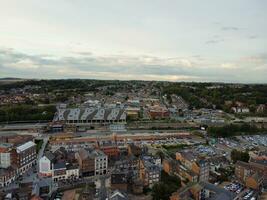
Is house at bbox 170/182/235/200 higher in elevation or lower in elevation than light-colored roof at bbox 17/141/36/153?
lower

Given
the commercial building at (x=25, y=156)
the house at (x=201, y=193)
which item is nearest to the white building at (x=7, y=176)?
the commercial building at (x=25, y=156)

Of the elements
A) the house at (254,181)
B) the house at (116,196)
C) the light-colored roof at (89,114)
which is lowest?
the house at (254,181)

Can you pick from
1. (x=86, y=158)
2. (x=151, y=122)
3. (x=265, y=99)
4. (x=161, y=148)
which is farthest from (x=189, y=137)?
(x=265, y=99)

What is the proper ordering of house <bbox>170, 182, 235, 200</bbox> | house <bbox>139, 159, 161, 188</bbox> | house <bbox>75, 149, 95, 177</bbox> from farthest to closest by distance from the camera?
1. house <bbox>75, 149, 95, 177</bbox>
2. house <bbox>139, 159, 161, 188</bbox>
3. house <bbox>170, 182, 235, 200</bbox>

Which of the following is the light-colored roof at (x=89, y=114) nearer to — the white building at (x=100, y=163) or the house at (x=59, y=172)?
the white building at (x=100, y=163)

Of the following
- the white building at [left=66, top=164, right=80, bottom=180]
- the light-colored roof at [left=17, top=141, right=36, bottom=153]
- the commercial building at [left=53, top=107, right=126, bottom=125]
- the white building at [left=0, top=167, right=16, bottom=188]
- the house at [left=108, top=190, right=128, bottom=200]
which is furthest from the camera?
the commercial building at [left=53, top=107, right=126, bottom=125]

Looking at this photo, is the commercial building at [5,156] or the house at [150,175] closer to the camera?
the house at [150,175]

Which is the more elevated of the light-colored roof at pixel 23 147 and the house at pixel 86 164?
the light-colored roof at pixel 23 147

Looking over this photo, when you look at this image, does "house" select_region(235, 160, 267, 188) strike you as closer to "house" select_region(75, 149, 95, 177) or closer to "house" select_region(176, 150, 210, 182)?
"house" select_region(176, 150, 210, 182)

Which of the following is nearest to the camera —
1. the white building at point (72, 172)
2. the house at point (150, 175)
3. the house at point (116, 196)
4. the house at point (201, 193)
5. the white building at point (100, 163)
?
the house at point (116, 196)

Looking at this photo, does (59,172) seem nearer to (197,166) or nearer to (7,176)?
(7,176)

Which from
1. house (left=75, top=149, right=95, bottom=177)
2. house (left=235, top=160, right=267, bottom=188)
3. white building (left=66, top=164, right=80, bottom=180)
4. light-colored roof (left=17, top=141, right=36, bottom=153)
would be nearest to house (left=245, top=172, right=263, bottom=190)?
house (left=235, top=160, right=267, bottom=188)

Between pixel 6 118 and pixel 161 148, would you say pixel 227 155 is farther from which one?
pixel 6 118
